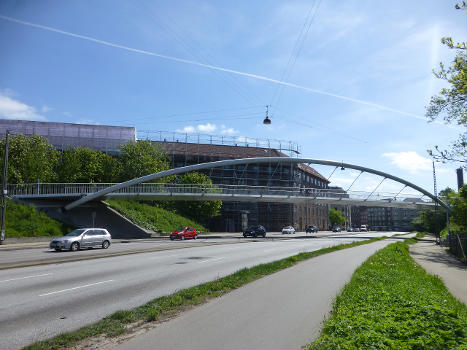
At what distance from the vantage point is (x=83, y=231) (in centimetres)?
2386

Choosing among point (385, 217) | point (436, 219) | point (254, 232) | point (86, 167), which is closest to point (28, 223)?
point (86, 167)

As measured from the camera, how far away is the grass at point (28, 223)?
33.8 meters

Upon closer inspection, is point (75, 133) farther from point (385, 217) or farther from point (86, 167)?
point (385, 217)

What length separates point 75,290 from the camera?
9.52 m

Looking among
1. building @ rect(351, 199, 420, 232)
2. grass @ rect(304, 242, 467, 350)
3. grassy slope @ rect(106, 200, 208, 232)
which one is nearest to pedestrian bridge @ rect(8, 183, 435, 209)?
grassy slope @ rect(106, 200, 208, 232)

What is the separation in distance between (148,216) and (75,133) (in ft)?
119

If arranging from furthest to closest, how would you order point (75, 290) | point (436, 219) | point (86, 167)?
point (436, 219), point (86, 167), point (75, 290)

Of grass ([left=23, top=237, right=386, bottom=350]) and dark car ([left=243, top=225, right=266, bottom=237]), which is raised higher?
grass ([left=23, top=237, right=386, bottom=350])

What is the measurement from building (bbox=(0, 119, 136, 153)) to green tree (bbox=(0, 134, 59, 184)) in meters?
22.1

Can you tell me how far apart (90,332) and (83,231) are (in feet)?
64.9

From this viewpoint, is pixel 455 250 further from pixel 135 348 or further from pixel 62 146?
pixel 62 146

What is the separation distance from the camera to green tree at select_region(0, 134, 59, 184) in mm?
45000

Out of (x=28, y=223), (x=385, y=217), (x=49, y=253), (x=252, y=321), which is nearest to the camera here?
(x=252, y=321)

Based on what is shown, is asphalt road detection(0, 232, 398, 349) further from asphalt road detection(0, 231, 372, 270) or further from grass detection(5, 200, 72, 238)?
grass detection(5, 200, 72, 238)
